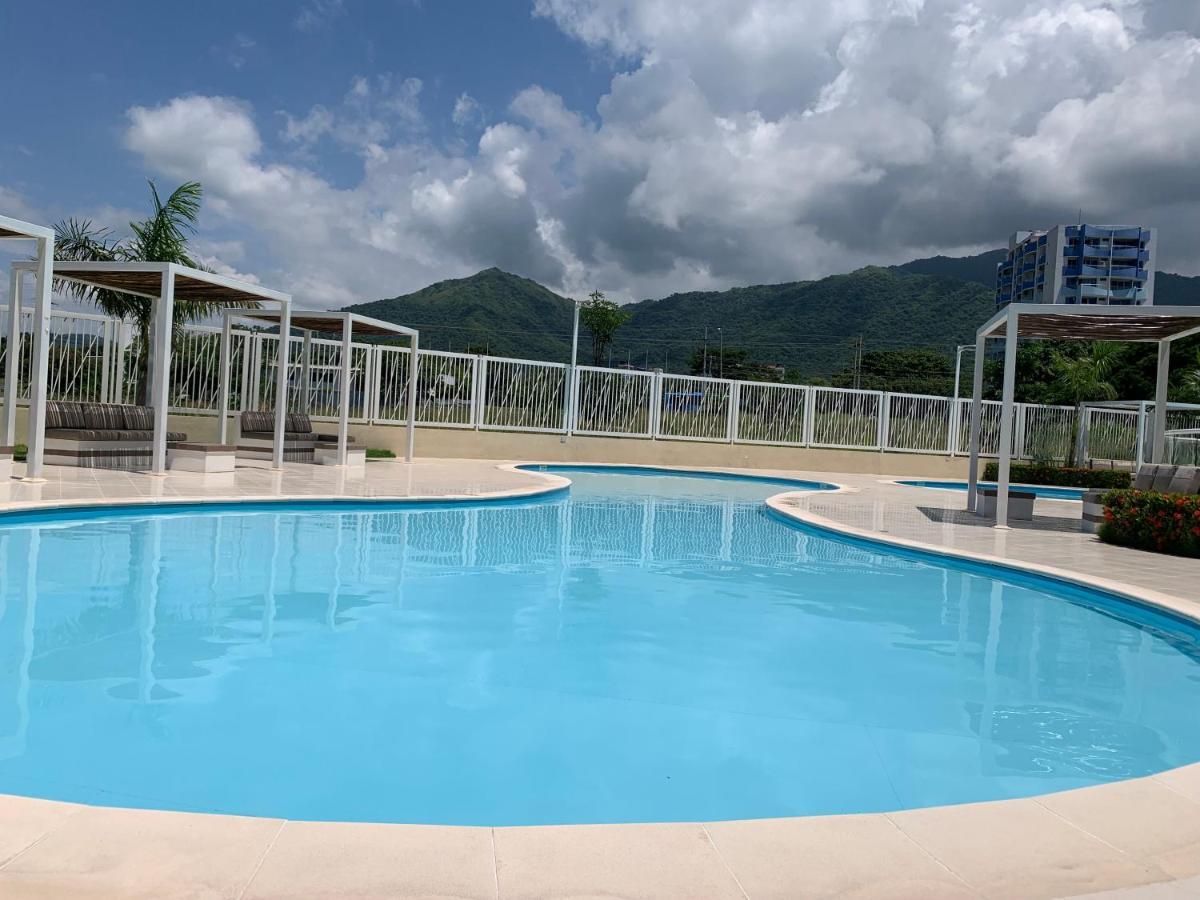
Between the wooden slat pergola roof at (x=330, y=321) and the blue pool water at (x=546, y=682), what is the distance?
7091 millimetres

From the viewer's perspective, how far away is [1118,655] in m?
5.31

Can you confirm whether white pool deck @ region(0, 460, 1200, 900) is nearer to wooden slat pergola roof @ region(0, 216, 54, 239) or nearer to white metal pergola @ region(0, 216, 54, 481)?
wooden slat pergola roof @ region(0, 216, 54, 239)

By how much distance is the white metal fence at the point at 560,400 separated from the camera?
15992 millimetres

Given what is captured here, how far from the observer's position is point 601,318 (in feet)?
176

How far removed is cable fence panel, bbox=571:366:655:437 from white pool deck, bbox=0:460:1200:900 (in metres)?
18.4

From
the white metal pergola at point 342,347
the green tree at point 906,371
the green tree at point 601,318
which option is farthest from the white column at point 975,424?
the green tree at point 906,371

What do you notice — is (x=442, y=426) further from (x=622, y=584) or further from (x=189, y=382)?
(x=622, y=584)

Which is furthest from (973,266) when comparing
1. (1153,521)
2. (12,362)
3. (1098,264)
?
(12,362)

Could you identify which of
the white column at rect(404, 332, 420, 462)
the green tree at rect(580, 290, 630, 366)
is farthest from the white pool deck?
the green tree at rect(580, 290, 630, 366)

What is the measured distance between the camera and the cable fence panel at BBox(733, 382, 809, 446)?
72.6 ft

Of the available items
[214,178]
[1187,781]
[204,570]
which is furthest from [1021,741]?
[214,178]

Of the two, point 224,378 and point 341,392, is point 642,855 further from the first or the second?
point 224,378

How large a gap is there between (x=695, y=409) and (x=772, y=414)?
6.73ft

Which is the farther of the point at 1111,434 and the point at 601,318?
the point at 601,318
